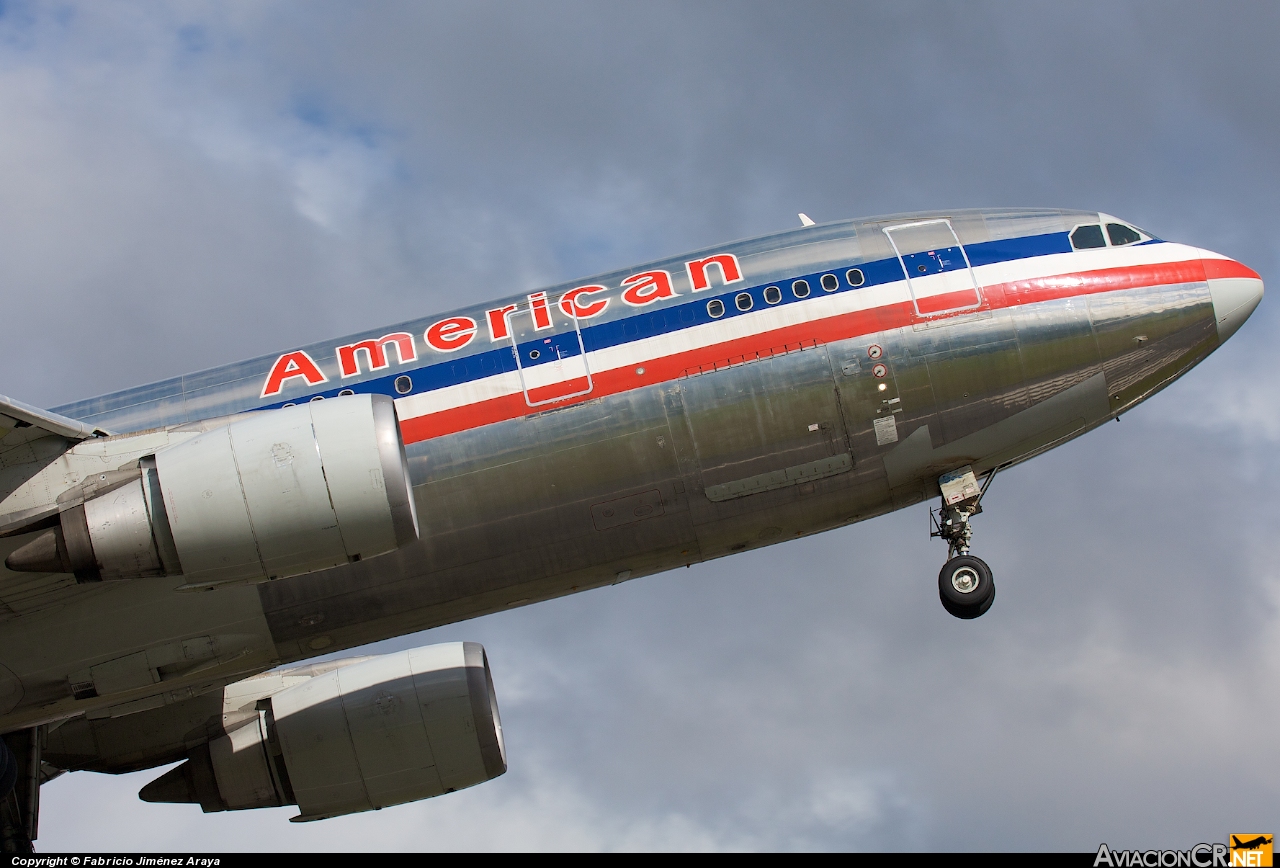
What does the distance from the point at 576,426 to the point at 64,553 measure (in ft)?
22.3

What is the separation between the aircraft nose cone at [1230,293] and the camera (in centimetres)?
2067

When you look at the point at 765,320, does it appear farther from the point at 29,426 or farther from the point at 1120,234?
the point at 29,426

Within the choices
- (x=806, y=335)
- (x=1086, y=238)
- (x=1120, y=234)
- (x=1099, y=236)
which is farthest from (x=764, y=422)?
(x=1120, y=234)

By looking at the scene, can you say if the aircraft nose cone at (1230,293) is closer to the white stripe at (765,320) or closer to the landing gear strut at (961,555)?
the white stripe at (765,320)

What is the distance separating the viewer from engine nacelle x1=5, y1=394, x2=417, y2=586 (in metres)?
16.1

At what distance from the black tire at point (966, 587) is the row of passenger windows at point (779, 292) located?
4.50m

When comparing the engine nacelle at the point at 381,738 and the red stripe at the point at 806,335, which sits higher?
the red stripe at the point at 806,335

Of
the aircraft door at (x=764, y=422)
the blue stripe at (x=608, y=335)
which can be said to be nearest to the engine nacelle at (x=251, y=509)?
the blue stripe at (x=608, y=335)

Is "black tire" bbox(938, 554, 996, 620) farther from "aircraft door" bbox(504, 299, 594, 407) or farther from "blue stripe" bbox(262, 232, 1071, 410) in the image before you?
"aircraft door" bbox(504, 299, 594, 407)

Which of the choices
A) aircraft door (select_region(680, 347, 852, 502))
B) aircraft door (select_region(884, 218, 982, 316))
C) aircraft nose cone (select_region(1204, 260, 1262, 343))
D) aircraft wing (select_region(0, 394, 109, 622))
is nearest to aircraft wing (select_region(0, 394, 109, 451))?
aircraft wing (select_region(0, 394, 109, 622))

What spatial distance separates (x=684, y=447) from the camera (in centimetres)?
1917

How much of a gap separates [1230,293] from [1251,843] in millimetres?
8223

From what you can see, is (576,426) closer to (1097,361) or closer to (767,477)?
(767,477)

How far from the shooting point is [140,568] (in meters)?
16.4
